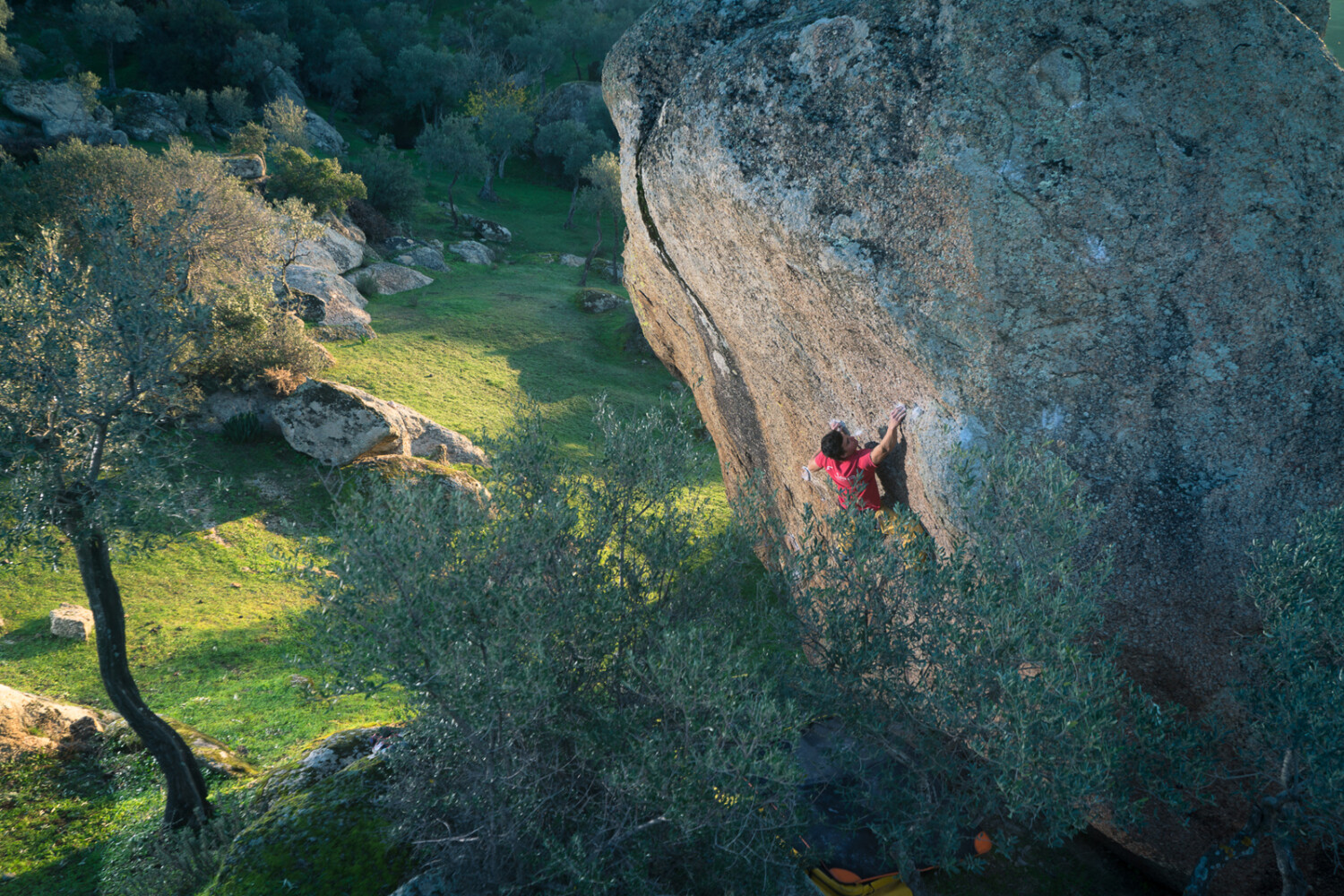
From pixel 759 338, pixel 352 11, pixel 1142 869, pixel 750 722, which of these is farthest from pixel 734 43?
pixel 352 11

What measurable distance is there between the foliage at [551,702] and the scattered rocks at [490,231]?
156ft

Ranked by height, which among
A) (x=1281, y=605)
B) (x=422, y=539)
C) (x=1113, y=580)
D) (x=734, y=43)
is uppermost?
(x=734, y=43)

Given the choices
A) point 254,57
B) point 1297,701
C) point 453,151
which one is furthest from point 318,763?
point 254,57

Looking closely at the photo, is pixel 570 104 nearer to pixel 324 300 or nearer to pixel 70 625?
pixel 324 300

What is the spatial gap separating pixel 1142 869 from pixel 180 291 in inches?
532

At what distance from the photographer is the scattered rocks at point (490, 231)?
172ft

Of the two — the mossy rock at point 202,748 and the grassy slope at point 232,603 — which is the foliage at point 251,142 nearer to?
the grassy slope at point 232,603

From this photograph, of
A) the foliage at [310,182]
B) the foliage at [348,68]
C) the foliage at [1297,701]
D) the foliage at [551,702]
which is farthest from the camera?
the foliage at [348,68]

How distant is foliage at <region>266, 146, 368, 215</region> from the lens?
131 ft

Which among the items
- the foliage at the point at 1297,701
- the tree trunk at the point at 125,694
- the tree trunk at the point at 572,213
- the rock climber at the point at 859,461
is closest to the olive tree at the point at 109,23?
the tree trunk at the point at 572,213

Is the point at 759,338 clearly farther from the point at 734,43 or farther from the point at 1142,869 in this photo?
the point at 1142,869

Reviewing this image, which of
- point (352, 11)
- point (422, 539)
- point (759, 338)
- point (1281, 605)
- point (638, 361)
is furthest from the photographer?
point (352, 11)

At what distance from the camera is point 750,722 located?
614 cm

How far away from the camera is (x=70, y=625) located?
1381 centimetres
